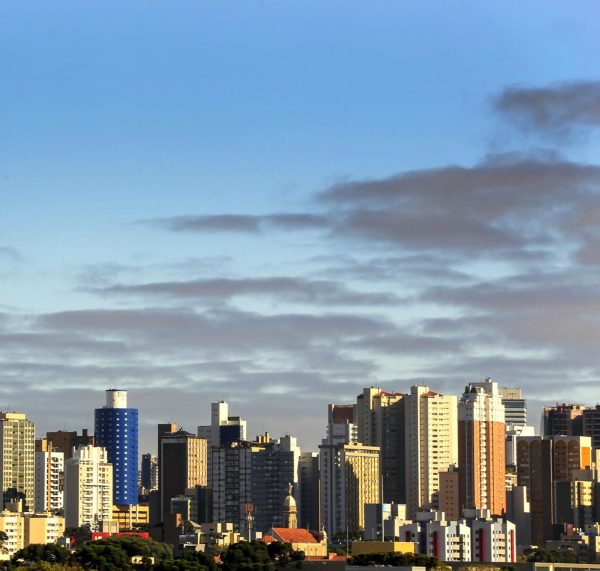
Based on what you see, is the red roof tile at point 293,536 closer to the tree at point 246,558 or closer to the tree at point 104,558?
the tree at point 246,558

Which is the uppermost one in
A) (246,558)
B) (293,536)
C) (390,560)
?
(293,536)

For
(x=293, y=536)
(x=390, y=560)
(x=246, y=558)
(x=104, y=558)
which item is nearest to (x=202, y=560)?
(x=246, y=558)

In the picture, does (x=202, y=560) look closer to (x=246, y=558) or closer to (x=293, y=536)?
(x=246, y=558)

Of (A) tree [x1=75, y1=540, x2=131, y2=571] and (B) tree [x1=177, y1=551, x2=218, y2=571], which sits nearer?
(B) tree [x1=177, y1=551, x2=218, y2=571]

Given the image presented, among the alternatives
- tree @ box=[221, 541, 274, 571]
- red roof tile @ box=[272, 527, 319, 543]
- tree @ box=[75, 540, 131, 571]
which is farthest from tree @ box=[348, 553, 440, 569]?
red roof tile @ box=[272, 527, 319, 543]

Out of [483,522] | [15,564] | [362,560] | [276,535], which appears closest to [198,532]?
[276,535]

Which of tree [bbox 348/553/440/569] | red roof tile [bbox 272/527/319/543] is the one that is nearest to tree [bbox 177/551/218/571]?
tree [bbox 348/553/440/569]

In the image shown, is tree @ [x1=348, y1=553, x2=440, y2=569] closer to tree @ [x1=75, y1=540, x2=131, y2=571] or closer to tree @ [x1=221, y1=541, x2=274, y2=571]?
tree @ [x1=221, y1=541, x2=274, y2=571]

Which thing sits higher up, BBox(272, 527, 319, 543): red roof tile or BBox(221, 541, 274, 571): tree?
BBox(272, 527, 319, 543): red roof tile

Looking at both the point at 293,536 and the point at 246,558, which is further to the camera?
the point at 293,536

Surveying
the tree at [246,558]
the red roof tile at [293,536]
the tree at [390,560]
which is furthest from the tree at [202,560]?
the red roof tile at [293,536]

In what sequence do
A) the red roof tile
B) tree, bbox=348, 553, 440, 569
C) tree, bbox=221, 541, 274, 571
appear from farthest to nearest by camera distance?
the red roof tile < tree, bbox=221, 541, 274, 571 < tree, bbox=348, 553, 440, 569

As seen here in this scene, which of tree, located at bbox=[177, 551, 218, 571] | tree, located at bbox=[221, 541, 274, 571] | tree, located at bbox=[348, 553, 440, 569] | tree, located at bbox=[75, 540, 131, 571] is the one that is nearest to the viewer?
tree, located at bbox=[348, 553, 440, 569]
